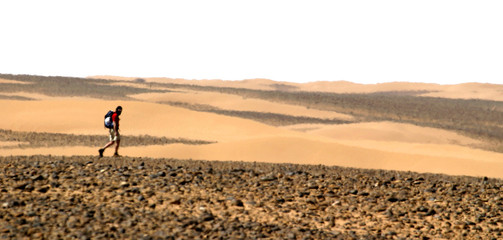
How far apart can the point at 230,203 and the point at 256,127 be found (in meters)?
24.3

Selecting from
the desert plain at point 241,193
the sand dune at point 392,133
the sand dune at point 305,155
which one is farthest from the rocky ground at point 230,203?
the sand dune at point 392,133

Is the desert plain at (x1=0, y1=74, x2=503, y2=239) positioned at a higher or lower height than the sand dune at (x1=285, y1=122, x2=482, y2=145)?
higher

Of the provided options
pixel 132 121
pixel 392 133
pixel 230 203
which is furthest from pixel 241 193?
pixel 392 133

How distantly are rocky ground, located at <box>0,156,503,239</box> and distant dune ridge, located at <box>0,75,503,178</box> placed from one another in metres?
8.58

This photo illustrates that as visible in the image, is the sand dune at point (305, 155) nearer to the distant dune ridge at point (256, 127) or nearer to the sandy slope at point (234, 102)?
the distant dune ridge at point (256, 127)

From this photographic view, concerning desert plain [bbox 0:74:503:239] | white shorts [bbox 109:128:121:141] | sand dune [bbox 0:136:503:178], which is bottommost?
sand dune [bbox 0:136:503:178]

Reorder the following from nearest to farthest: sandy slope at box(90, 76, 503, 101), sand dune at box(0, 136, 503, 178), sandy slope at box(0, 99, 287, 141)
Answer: sand dune at box(0, 136, 503, 178) → sandy slope at box(0, 99, 287, 141) → sandy slope at box(90, 76, 503, 101)

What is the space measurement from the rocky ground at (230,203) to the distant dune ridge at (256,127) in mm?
8577

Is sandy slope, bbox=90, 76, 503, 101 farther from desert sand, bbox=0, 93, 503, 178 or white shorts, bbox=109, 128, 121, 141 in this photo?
white shorts, bbox=109, 128, 121, 141

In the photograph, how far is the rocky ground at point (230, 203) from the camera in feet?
32.5

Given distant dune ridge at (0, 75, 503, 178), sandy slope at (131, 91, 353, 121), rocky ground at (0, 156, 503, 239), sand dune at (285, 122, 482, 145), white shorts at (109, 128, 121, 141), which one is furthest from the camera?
sandy slope at (131, 91, 353, 121)

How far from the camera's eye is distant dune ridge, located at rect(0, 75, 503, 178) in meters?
23.3

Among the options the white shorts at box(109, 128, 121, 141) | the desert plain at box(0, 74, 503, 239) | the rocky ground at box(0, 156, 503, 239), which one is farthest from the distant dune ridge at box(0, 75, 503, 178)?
the rocky ground at box(0, 156, 503, 239)

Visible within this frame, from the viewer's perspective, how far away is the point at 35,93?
6216cm
